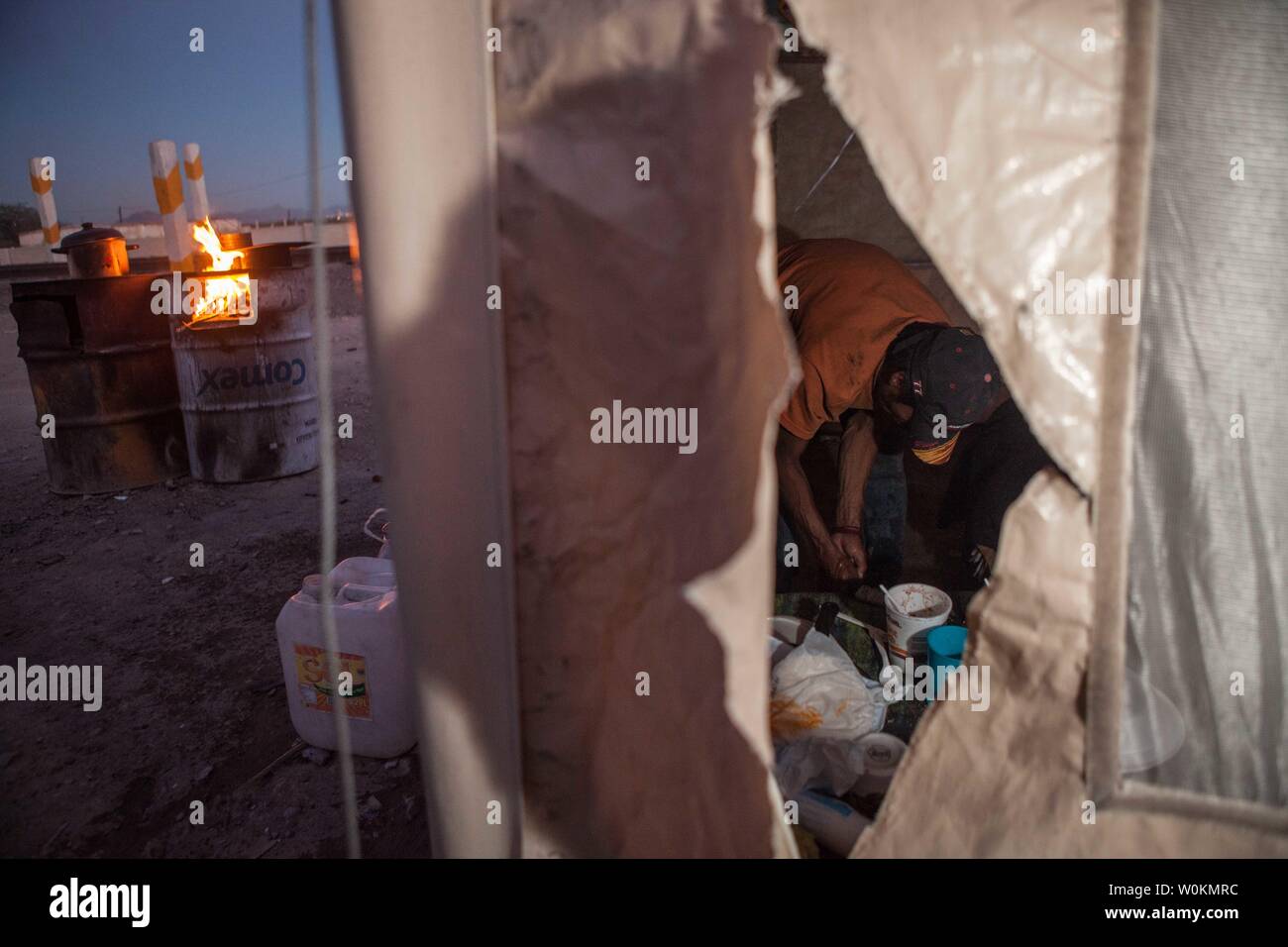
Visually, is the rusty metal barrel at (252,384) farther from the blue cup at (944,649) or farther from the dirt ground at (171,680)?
the blue cup at (944,649)

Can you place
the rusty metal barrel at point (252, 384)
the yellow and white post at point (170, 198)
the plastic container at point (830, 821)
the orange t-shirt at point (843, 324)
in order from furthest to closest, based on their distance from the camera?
the yellow and white post at point (170, 198) → the rusty metal barrel at point (252, 384) → the orange t-shirt at point (843, 324) → the plastic container at point (830, 821)

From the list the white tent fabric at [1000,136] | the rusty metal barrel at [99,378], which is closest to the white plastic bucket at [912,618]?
the white tent fabric at [1000,136]

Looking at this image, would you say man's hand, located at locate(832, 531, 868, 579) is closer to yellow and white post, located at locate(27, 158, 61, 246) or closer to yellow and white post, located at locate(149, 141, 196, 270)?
yellow and white post, located at locate(149, 141, 196, 270)

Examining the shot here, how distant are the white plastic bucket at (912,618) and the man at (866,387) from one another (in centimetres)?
66

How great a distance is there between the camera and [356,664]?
8.05ft

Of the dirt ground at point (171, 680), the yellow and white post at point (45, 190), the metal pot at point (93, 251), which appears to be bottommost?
the dirt ground at point (171, 680)

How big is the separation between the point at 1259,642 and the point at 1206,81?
0.97 meters

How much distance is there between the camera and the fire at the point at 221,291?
5.06m

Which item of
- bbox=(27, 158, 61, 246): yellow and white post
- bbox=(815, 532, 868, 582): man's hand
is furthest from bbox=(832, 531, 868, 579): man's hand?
bbox=(27, 158, 61, 246): yellow and white post

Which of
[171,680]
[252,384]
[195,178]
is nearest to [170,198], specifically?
[195,178]

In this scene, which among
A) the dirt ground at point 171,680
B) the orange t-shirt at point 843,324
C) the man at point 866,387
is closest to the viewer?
the dirt ground at point 171,680

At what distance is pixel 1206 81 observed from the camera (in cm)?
117

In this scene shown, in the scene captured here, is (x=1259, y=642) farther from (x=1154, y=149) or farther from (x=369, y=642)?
(x=369, y=642)

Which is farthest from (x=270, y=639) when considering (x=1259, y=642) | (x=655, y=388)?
(x=1259, y=642)
